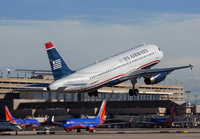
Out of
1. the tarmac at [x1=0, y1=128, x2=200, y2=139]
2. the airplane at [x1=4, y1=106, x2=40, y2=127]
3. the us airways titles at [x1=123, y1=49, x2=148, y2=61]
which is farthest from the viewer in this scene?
the airplane at [x1=4, y1=106, x2=40, y2=127]

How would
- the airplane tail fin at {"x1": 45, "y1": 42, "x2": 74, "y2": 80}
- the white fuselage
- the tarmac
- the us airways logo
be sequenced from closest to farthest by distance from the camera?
the white fuselage → the airplane tail fin at {"x1": 45, "y1": 42, "x2": 74, "y2": 80} → the us airways logo → the tarmac

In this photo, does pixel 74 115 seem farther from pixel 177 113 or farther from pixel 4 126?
pixel 4 126

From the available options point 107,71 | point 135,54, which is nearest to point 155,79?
point 135,54

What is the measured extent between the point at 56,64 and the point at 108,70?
369 inches

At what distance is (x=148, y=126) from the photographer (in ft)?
495

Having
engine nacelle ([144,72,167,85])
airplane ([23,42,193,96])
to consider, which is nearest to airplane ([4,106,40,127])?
airplane ([23,42,193,96])

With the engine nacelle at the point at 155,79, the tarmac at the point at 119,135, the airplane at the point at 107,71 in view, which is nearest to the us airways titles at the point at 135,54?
the airplane at the point at 107,71

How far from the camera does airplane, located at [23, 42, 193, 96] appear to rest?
75562mm


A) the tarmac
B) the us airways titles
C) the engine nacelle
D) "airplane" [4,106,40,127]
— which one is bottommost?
the tarmac

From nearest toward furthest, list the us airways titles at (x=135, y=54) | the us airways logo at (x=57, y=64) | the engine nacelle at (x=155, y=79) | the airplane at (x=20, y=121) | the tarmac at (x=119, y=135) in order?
the us airways logo at (x=57, y=64)
the us airways titles at (x=135, y=54)
the engine nacelle at (x=155, y=79)
the tarmac at (x=119, y=135)
the airplane at (x=20, y=121)

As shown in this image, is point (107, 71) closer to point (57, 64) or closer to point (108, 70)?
point (108, 70)

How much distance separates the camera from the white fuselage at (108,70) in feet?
247

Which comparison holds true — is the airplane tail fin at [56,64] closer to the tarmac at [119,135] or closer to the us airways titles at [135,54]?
the us airways titles at [135,54]

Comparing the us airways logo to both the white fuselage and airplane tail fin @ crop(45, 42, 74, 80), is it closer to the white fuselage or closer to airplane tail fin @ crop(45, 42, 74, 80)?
airplane tail fin @ crop(45, 42, 74, 80)
